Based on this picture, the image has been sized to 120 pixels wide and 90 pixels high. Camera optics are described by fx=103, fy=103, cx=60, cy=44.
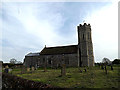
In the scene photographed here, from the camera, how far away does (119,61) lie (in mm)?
37062

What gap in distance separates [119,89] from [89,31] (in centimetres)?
2920

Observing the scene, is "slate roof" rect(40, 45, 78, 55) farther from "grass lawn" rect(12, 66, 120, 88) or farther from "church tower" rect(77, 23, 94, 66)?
"grass lawn" rect(12, 66, 120, 88)

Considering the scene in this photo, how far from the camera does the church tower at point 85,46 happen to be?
3188cm

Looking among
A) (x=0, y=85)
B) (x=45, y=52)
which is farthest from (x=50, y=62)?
(x=0, y=85)

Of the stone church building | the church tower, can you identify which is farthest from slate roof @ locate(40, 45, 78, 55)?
the church tower

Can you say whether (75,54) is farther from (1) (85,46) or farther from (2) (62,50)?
(2) (62,50)

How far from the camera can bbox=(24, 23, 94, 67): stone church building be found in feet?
104

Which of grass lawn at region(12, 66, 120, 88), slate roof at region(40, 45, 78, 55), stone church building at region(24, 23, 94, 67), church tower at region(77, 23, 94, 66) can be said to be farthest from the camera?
slate roof at region(40, 45, 78, 55)

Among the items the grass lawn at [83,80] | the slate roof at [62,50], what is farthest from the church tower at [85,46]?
the grass lawn at [83,80]

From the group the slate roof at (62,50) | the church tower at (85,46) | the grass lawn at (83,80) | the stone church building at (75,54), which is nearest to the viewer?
the grass lawn at (83,80)

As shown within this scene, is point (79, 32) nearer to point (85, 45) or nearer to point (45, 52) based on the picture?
point (85, 45)

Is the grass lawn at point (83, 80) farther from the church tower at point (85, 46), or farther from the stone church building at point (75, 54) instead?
the church tower at point (85, 46)

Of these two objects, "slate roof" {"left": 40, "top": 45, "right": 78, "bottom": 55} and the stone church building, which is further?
"slate roof" {"left": 40, "top": 45, "right": 78, "bottom": 55}

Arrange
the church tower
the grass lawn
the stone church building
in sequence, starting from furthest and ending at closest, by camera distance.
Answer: the church tower
the stone church building
the grass lawn
